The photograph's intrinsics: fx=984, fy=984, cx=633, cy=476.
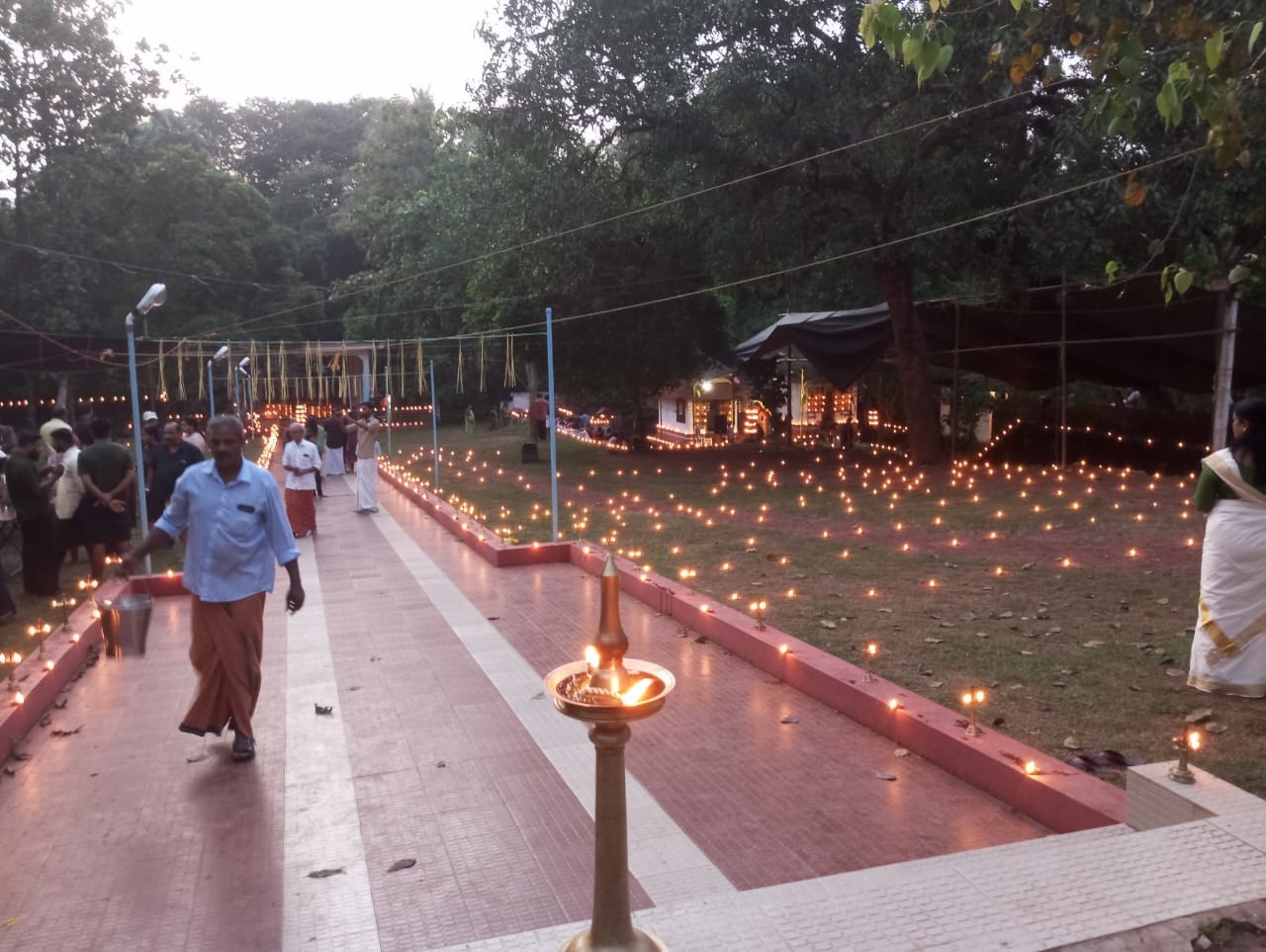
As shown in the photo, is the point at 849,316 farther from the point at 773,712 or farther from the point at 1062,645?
the point at 773,712

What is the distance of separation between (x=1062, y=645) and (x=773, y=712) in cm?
216

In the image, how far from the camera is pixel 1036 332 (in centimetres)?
1694

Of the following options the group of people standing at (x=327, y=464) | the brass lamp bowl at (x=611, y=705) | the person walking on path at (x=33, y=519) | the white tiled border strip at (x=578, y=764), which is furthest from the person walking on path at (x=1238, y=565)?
the person walking on path at (x=33, y=519)

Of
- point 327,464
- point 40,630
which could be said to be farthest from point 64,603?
point 327,464

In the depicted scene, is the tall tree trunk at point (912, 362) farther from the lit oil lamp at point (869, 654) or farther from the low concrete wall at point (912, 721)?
the lit oil lamp at point (869, 654)

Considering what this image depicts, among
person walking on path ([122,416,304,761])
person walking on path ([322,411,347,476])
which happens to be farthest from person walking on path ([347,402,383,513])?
person walking on path ([122,416,304,761])

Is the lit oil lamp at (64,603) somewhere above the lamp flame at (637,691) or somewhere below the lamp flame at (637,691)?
below

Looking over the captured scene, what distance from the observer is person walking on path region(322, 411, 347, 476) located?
20281 mm

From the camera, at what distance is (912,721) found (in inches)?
188

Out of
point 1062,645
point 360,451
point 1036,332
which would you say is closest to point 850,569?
point 1062,645

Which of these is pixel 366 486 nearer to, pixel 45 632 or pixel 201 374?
pixel 45 632

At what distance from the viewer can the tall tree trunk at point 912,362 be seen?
676 inches

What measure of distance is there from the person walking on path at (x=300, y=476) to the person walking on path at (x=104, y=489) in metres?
2.61

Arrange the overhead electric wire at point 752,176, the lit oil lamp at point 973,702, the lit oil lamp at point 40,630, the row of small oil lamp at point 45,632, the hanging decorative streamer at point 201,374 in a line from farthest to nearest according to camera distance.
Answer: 1. the hanging decorative streamer at point 201,374
2. the overhead electric wire at point 752,176
3. the lit oil lamp at point 40,630
4. the row of small oil lamp at point 45,632
5. the lit oil lamp at point 973,702
